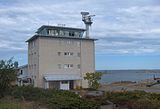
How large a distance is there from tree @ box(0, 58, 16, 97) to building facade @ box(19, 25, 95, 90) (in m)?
25.5

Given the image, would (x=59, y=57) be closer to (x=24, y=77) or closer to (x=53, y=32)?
(x=53, y=32)

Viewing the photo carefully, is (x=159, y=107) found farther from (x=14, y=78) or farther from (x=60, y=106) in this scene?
(x=14, y=78)

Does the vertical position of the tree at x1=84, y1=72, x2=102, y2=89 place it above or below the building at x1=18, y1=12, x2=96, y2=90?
below

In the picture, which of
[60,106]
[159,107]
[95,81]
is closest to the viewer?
[159,107]

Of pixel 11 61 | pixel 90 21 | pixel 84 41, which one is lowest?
pixel 11 61

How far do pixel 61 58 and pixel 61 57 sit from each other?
0.58ft

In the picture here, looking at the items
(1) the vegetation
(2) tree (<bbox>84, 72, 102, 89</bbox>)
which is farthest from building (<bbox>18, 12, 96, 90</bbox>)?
(1) the vegetation

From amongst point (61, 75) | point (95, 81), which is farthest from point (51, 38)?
point (95, 81)

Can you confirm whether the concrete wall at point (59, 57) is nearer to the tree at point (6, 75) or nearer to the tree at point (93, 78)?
the tree at point (93, 78)

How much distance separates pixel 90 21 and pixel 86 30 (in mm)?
2647

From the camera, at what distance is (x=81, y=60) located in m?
61.6

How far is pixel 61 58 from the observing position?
60062 millimetres

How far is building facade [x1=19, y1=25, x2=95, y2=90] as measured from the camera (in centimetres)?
5862

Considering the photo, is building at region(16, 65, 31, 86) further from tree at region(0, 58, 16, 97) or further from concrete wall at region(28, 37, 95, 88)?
tree at region(0, 58, 16, 97)
